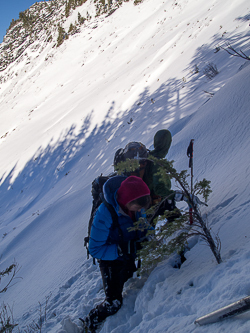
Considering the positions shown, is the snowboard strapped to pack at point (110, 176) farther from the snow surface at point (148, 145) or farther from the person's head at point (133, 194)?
the snow surface at point (148, 145)

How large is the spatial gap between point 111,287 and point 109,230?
64 cm

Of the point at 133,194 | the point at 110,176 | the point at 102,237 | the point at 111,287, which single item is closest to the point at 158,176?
the point at 110,176

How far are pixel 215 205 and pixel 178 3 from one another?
960 inches

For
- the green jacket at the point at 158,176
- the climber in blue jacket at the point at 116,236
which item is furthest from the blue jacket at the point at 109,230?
the green jacket at the point at 158,176

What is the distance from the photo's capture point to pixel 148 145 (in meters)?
6.36

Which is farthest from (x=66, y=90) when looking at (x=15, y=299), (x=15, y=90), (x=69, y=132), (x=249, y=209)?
(x=249, y=209)

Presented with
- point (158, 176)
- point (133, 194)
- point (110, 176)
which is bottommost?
point (158, 176)

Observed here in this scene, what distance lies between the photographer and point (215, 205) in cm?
253

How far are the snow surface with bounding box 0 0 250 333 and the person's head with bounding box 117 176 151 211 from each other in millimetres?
695

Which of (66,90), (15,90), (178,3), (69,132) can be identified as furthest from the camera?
(15,90)

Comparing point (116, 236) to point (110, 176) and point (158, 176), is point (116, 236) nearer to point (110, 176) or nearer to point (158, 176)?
point (110, 176)

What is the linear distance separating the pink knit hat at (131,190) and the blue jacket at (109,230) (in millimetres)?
95

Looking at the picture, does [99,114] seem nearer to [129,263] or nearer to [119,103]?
[119,103]

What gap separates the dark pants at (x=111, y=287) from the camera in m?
2.22
